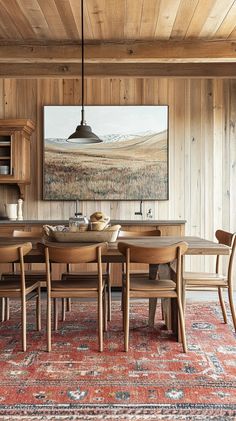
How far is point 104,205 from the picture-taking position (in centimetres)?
589

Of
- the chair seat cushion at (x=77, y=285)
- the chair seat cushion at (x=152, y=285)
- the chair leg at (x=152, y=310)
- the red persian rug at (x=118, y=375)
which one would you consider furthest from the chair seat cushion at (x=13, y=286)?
the chair leg at (x=152, y=310)

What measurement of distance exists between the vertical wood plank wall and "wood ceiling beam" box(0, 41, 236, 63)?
1.21m

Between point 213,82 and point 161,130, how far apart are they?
3.12 feet

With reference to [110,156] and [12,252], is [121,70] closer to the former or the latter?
[110,156]

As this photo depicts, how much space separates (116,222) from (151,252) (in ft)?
7.63

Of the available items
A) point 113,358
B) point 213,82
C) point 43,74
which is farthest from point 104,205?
point 113,358

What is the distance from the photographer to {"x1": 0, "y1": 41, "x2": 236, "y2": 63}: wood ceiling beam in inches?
178

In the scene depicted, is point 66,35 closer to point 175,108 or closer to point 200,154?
point 175,108

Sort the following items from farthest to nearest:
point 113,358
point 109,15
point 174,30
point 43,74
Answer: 1. point 43,74
2. point 174,30
3. point 109,15
4. point 113,358

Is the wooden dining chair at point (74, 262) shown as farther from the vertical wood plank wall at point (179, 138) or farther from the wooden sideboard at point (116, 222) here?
the vertical wood plank wall at point (179, 138)

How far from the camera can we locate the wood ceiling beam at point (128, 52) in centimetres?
Answer: 453

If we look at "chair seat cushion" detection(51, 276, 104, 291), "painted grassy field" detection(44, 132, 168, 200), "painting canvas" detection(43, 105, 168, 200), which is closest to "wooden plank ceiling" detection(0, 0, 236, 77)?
"painting canvas" detection(43, 105, 168, 200)

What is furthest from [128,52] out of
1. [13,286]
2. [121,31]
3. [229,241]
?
[13,286]

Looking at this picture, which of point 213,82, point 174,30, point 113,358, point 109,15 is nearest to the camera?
point 113,358
